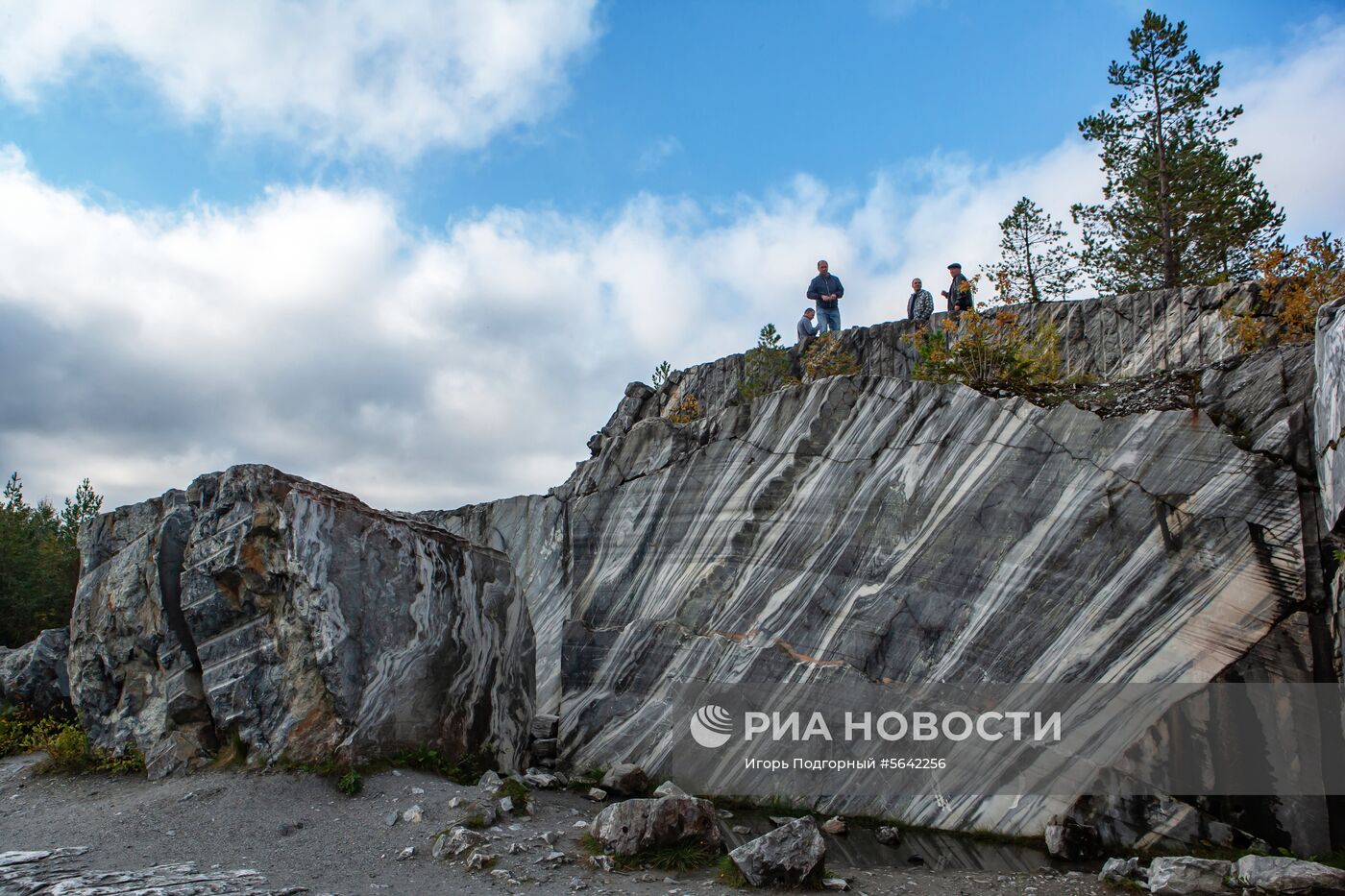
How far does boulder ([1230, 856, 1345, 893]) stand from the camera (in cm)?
706

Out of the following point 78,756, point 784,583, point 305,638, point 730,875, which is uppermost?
point 784,583

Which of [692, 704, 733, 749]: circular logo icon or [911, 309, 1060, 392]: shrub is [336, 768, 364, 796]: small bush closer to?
[692, 704, 733, 749]: circular logo icon

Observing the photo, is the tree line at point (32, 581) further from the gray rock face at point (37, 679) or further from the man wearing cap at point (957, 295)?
the man wearing cap at point (957, 295)

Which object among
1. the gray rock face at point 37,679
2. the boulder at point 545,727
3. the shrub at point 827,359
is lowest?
the boulder at point 545,727

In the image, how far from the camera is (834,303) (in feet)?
71.1

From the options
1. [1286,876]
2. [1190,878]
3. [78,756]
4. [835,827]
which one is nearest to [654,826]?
[835,827]

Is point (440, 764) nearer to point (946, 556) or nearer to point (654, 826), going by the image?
point (654, 826)

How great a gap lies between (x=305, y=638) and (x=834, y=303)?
14503 millimetres

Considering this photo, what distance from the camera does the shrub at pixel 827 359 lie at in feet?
62.3

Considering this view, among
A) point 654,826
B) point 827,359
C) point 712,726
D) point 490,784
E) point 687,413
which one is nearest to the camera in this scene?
point 654,826

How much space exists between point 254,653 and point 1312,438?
12.2 m

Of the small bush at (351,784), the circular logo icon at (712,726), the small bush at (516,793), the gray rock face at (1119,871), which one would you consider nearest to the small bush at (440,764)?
the small bush at (351,784)

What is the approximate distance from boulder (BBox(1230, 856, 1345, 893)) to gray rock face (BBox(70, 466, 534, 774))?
8.19 meters

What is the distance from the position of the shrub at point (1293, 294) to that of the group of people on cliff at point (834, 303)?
18.1ft
